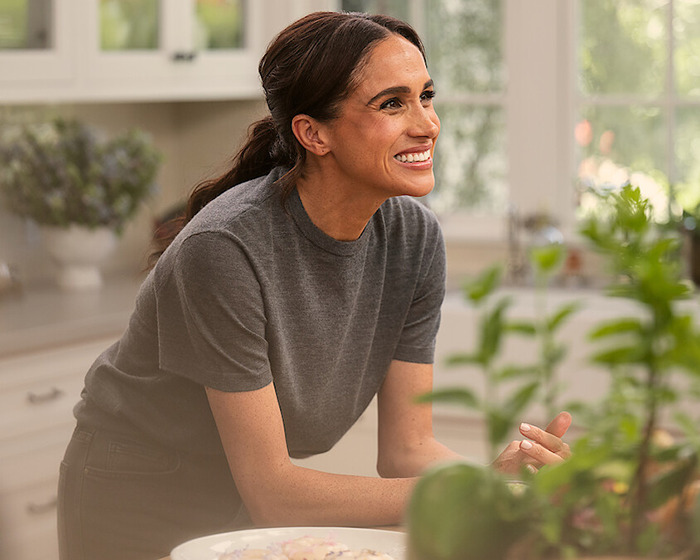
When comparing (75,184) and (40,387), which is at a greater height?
(75,184)

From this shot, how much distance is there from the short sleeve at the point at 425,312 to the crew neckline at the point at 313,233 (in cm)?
18

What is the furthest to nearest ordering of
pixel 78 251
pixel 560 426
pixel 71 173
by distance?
pixel 78 251 → pixel 71 173 → pixel 560 426

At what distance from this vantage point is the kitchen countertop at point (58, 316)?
248cm

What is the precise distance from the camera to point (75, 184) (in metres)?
2.99

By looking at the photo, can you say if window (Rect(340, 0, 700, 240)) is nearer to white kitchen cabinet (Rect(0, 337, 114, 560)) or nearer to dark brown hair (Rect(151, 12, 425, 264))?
white kitchen cabinet (Rect(0, 337, 114, 560))

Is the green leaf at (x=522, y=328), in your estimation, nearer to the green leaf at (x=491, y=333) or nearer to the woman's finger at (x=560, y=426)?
the green leaf at (x=491, y=333)

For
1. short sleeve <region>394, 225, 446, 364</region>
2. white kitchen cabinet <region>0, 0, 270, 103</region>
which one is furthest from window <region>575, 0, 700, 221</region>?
short sleeve <region>394, 225, 446, 364</region>

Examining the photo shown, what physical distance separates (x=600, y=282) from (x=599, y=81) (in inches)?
25.9

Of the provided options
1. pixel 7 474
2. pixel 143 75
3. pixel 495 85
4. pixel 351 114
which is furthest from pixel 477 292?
pixel 495 85

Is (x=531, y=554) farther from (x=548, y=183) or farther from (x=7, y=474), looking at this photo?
(x=548, y=183)

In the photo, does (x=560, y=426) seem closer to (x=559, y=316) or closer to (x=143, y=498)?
(x=143, y=498)

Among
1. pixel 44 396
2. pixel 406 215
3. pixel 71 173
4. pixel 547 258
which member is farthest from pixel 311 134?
pixel 71 173

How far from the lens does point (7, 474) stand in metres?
Result: 2.48

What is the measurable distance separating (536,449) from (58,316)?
5.68 feet
